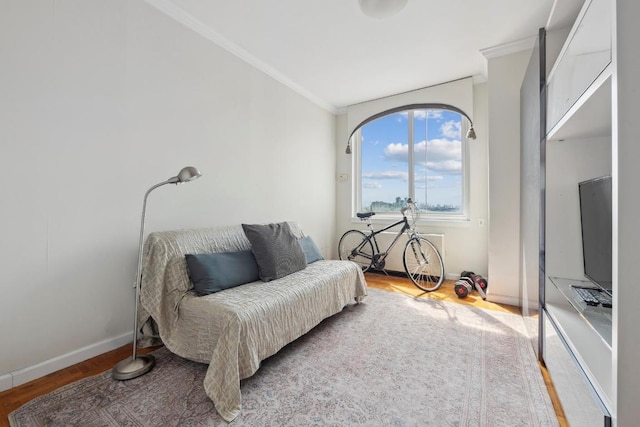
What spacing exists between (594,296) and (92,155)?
324 centimetres

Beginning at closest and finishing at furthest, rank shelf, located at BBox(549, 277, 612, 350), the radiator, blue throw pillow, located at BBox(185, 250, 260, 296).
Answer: shelf, located at BBox(549, 277, 612, 350) → blue throw pillow, located at BBox(185, 250, 260, 296) → the radiator

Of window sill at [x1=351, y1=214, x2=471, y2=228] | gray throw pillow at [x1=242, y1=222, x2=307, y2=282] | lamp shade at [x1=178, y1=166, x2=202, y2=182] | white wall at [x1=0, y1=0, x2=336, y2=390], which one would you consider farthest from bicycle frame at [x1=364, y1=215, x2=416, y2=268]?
lamp shade at [x1=178, y1=166, x2=202, y2=182]

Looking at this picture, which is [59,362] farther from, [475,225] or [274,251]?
[475,225]

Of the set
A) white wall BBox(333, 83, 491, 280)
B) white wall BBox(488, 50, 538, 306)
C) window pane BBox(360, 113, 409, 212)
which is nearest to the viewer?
white wall BBox(488, 50, 538, 306)

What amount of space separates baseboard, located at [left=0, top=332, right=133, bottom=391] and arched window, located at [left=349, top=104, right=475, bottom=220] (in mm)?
3654

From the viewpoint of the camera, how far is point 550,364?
5.60 feet

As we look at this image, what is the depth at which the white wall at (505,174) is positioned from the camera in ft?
9.59

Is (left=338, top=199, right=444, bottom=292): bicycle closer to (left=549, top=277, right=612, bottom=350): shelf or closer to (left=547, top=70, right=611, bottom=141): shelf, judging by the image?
(left=549, top=277, right=612, bottom=350): shelf

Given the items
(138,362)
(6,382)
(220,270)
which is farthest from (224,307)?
(6,382)

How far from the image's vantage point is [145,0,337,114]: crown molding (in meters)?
2.31

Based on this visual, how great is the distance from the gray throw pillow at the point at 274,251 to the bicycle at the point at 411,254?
177cm

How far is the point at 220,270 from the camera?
207 centimetres

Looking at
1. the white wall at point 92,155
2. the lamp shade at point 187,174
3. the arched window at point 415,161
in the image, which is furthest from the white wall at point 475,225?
the lamp shade at point 187,174

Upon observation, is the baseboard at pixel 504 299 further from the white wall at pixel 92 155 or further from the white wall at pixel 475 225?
Answer: the white wall at pixel 92 155
